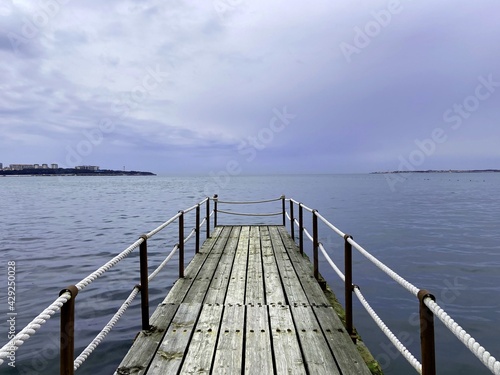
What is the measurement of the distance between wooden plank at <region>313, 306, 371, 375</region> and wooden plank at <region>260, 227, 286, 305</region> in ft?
2.02

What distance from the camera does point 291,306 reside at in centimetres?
455


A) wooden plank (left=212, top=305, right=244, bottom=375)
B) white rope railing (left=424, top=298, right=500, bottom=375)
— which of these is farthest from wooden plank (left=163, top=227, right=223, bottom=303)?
white rope railing (left=424, top=298, right=500, bottom=375)

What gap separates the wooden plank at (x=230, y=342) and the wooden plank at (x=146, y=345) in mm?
639

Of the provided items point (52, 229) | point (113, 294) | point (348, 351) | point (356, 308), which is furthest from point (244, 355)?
point (52, 229)

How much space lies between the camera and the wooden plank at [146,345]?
3.04 meters

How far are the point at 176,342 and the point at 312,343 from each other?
1402 mm

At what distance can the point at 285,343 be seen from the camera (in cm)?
350

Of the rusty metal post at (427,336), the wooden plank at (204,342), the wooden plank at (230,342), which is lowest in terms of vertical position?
the wooden plank at (230,342)

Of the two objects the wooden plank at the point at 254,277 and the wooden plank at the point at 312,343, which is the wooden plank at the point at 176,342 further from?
the wooden plank at the point at 312,343

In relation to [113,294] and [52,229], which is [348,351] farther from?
[52,229]

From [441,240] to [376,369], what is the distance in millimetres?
13405

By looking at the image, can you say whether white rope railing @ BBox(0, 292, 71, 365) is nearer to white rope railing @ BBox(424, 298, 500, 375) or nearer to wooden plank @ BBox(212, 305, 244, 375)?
wooden plank @ BBox(212, 305, 244, 375)

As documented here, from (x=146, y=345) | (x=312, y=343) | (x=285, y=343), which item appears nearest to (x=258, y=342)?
(x=285, y=343)

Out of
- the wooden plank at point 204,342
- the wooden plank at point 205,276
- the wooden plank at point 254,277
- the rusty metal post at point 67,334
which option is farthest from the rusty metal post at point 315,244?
the rusty metal post at point 67,334
